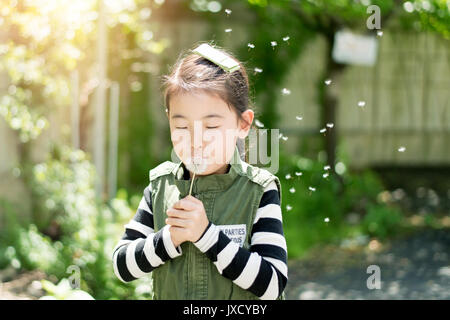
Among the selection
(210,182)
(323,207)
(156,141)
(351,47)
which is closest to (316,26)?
(351,47)

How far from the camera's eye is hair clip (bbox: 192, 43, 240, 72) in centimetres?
182

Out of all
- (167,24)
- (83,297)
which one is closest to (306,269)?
(83,297)

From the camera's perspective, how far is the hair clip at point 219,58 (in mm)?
1818

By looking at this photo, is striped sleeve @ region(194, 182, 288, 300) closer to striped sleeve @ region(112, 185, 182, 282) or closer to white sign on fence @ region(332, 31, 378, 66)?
striped sleeve @ region(112, 185, 182, 282)

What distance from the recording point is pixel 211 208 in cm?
180

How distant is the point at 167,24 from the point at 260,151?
5418 millimetres

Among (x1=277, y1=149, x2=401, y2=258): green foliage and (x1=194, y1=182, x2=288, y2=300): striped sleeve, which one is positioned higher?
(x1=194, y1=182, x2=288, y2=300): striped sleeve

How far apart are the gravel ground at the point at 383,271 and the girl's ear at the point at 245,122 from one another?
2.66 m

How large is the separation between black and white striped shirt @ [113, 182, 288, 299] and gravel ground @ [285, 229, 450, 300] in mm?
2652

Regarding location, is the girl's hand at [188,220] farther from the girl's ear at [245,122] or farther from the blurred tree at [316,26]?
the blurred tree at [316,26]

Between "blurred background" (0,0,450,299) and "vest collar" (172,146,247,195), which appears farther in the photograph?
"blurred background" (0,0,450,299)

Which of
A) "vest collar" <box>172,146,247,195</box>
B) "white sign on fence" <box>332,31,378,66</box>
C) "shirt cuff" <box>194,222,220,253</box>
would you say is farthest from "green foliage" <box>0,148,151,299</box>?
"white sign on fence" <box>332,31,378,66</box>

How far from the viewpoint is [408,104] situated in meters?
9.42
